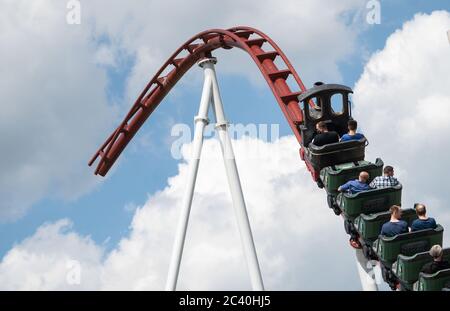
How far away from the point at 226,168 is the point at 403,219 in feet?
14.3

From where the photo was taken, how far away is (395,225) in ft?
33.1

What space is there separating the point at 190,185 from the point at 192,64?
347 centimetres

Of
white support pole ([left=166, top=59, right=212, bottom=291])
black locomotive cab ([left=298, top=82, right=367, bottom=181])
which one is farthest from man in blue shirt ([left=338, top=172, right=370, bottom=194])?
white support pole ([left=166, top=59, right=212, bottom=291])

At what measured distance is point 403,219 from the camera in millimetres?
10922

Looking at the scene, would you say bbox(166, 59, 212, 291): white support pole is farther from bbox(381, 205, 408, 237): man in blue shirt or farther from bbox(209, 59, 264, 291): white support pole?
bbox(381, 205, 408, 237): man in blue shirt

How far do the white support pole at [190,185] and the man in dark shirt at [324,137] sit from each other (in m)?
3.21

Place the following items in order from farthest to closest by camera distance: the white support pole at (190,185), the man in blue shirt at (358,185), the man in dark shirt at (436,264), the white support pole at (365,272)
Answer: the white support pole at (190,185)
the white support pole at (365,272)
the man in blue shirt at (358,185)
the man in dark shirt at (436,264)

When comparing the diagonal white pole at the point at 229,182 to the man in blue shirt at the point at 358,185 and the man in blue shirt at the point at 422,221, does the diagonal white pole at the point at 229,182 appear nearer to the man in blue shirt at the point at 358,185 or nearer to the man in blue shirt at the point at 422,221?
the man in blue shirt at the point at 358,185

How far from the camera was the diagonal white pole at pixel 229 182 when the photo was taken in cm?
1356

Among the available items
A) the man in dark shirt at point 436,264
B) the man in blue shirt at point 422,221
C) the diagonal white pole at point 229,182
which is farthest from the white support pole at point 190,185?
the man in dark shirt at point 436,264

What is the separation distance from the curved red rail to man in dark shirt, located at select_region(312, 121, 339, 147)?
0.72 meters

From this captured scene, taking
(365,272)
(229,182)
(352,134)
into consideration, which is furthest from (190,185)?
(365,272)

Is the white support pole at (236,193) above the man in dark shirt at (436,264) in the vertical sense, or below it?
above

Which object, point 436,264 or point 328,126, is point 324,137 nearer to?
point 328,126
